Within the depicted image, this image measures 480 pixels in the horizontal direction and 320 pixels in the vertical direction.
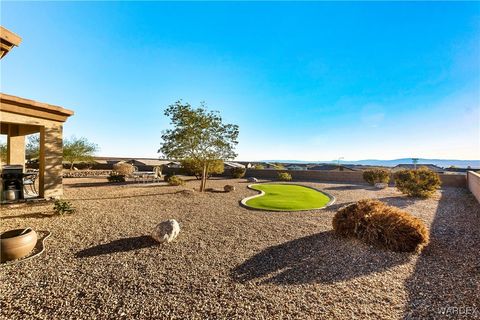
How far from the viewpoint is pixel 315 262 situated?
5.14 metres

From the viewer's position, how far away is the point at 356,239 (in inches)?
246

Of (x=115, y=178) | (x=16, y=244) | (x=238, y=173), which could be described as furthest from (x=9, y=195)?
(x=238, y=173)

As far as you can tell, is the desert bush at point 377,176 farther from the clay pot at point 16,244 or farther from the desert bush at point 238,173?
the clay pot at point 16,244

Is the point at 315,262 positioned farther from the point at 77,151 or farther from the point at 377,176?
the point at 77,151

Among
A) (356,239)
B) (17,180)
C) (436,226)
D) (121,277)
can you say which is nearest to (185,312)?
(121,277)

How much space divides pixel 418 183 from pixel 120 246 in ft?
53.4

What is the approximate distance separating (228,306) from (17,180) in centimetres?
1168

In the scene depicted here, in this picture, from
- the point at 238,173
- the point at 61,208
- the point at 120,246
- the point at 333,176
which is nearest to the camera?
the point at 120,246

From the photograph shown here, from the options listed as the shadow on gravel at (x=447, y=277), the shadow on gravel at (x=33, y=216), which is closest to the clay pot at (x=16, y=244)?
the shadow on gravel at (x=33, y=216)

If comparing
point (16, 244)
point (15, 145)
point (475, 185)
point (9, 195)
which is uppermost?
point (15, 145)

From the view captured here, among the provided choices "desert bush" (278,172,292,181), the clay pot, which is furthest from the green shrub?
"desert bush" (278,172,292,181)

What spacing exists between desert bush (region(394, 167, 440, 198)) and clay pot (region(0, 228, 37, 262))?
17861mm

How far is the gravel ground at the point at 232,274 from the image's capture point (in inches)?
138

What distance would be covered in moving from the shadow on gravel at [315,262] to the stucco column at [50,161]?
1056 cm
